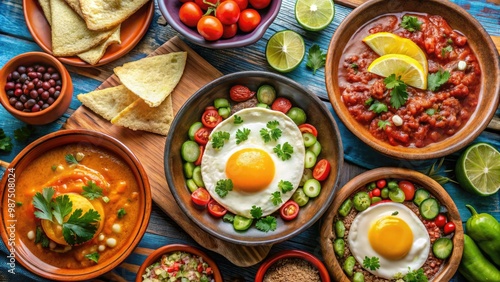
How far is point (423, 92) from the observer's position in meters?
5.62

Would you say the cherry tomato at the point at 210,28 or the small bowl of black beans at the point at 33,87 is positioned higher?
the cherry tomato at the point at 210,28

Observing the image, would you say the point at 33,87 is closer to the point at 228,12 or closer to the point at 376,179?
the point at 228,12

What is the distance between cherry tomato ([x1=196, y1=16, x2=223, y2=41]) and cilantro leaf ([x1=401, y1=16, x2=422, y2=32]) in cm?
188

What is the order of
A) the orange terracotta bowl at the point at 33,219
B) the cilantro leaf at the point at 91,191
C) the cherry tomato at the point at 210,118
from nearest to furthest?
the orange terracotta bowl at the point at 33,219 < the cilantro leaf at the point at 91,191 < the cherry tomato at the point at 210,118

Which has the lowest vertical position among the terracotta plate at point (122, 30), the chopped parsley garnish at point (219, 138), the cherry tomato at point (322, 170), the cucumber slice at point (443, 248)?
the cucumber slice at point (443, 248)

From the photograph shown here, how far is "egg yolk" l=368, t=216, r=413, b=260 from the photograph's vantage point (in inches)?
215

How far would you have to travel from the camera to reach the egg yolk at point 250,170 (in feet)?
17.5

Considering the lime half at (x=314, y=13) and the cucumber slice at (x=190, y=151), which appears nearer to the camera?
the cucumber slice at (x=190, y=151)

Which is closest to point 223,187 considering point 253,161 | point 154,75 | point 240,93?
point 253,161

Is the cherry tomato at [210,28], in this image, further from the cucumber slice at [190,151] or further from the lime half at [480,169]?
the lime half at [480,169]

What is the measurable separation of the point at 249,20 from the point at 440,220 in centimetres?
273

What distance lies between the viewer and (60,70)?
557 centimetres

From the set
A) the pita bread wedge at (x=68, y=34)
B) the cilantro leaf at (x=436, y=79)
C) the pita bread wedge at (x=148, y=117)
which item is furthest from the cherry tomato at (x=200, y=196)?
the cilantro leaf at (x=436, y=79)

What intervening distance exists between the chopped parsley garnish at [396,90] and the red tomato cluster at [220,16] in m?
1.41
